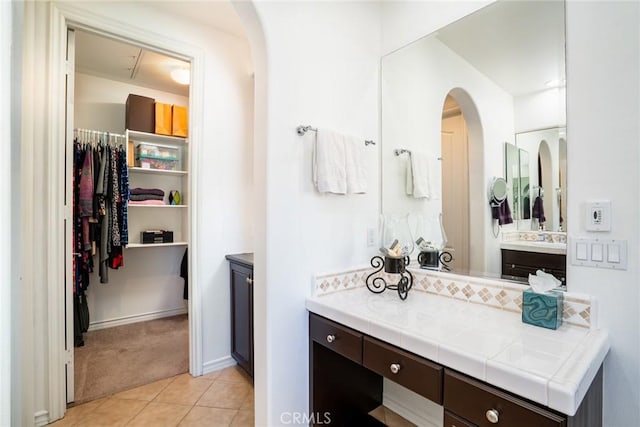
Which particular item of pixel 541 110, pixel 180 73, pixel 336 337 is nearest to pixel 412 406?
pixel 336 337

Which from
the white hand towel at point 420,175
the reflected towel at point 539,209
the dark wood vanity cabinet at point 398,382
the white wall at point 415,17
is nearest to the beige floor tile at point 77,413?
the dark wood vanity cabinet at point 398,382

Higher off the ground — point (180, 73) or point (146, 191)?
point (180, 73)

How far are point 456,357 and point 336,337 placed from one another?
0.56 metres

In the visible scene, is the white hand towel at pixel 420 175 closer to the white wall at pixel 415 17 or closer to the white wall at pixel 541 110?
the white wall at pixel 541 110

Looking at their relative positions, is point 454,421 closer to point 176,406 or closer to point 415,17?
point 176,406

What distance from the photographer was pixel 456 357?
97cm

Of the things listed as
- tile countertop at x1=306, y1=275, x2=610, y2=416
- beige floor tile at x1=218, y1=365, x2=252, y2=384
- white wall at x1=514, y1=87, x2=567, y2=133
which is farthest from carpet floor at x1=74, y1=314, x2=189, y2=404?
white wall at x1=514, y1=87, x2=567, y2=133

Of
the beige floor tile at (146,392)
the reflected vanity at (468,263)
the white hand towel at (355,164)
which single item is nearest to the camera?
the reflected vanity at (468,263)

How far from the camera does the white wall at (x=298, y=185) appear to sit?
4.71 feet

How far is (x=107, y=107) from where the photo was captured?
11.1 ft

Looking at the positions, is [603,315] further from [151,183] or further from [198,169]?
[151,183]

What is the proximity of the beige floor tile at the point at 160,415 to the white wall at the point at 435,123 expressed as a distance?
1.85m

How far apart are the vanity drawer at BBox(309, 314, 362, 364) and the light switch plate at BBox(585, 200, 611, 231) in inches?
38.9

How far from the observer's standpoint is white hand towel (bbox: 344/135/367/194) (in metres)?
1.66
